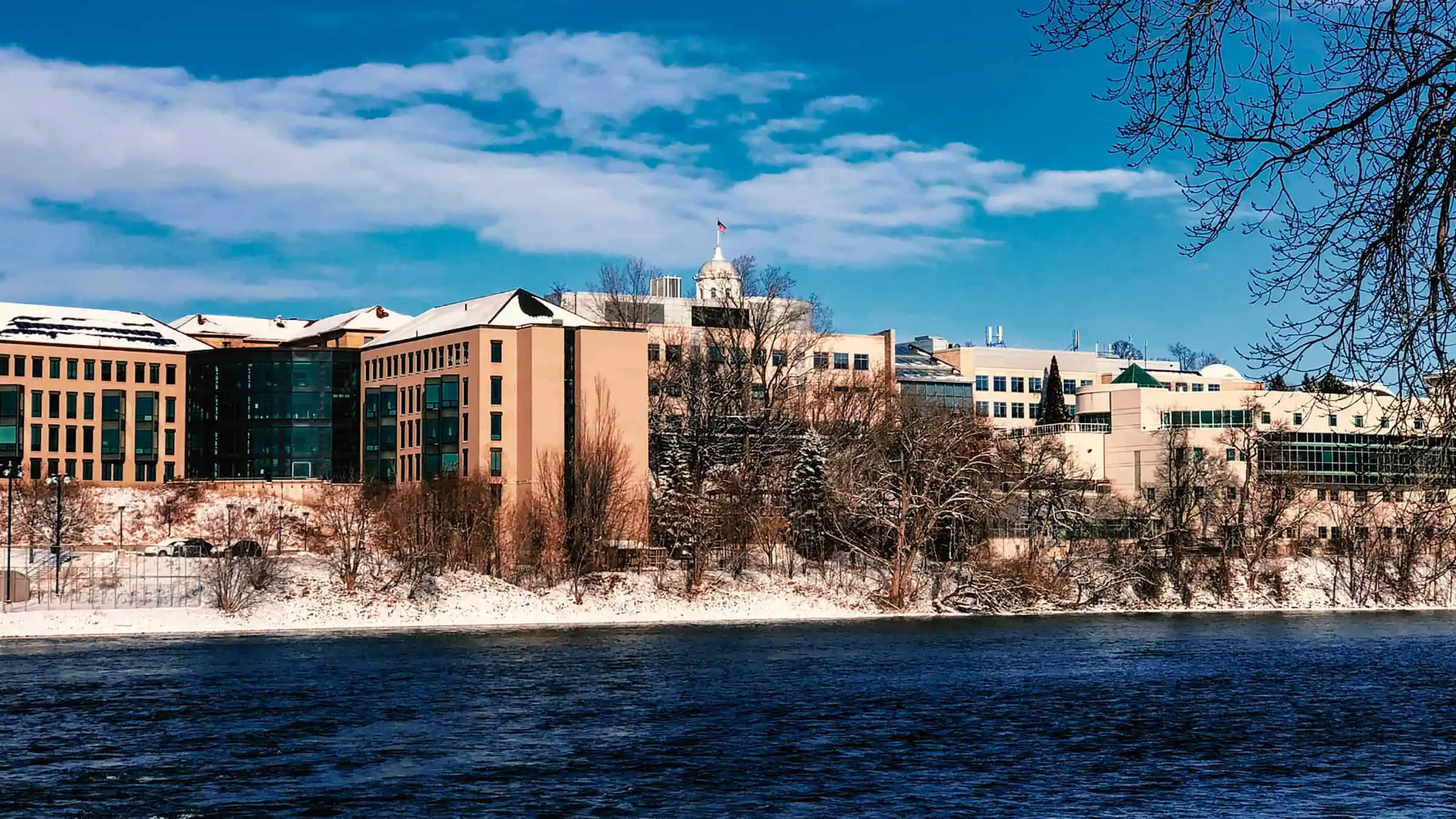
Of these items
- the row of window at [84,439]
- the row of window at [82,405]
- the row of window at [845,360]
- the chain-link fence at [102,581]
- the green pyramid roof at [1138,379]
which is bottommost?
the chain-link fence at [102,581]

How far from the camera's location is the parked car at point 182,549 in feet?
370

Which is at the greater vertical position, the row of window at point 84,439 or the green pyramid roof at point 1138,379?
the green pyramid roof at point 1138,379

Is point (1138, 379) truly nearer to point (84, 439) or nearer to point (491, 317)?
point (491, 317)

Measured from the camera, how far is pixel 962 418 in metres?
120

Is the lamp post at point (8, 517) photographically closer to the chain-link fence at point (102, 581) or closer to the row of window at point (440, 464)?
the chain-link fence at point (102, 581)

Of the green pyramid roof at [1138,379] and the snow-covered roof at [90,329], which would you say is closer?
the snow-covered roof at [90,329]

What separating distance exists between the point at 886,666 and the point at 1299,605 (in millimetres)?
56346

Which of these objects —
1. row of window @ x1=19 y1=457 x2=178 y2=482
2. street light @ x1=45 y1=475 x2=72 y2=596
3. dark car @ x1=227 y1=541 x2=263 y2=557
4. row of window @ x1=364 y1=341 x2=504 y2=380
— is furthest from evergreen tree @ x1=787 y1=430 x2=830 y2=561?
row of window @ x1=19 y1=457 x2=178 y2=482

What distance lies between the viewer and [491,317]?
134125 mm

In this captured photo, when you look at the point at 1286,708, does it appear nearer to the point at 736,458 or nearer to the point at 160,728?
the point at 160,728

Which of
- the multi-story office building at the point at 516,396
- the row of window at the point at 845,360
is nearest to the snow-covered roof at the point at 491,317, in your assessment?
the multi-story office building at the point at 516,396

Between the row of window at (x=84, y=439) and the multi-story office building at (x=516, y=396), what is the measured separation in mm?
23655

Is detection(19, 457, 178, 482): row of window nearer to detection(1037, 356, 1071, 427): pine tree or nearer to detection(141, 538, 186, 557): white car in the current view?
detection(141, 538, 186, 557): white car

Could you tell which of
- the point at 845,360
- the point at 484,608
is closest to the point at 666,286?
the point at 845,360
